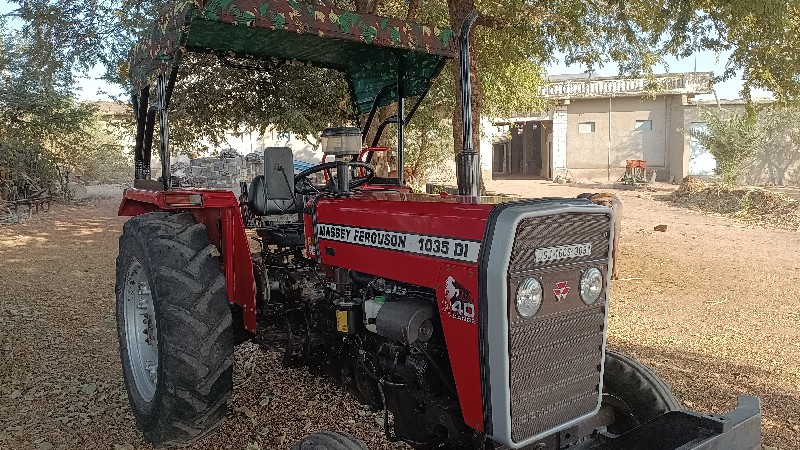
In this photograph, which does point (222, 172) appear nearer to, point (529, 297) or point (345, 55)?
point (345, 55)

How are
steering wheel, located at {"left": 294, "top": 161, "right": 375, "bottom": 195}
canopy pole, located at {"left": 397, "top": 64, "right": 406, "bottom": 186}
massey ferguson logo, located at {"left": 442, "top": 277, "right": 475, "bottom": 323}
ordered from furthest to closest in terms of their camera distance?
canopy pole, located at {"left": 397, "top": 64, "right": 406, "bottom": 186}
steering wheel, located at {"left": 294, "top": 161, "right": 375, "bottom": 195}
massey ferguson logo, located at {"left": 442, "top": 277, "right": 475, "bottom": 323}

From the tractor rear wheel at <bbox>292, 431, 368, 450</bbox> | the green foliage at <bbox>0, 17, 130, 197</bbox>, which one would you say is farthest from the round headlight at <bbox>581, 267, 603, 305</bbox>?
the green foliage at <bbox>0, 17, 130, 197</bbox>

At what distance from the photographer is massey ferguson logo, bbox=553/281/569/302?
221cm

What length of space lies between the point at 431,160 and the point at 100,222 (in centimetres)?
932

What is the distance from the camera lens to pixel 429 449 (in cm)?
250

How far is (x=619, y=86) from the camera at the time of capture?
2480 cm

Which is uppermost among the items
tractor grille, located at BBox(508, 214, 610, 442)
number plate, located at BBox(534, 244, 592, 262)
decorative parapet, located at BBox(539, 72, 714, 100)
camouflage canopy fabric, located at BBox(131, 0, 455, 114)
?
decorative parapet, located at BBox(539, 72, 714, 100)

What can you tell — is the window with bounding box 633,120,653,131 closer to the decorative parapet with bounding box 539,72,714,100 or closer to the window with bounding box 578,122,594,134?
the decorative parapet with bounding box 539,72,714,100

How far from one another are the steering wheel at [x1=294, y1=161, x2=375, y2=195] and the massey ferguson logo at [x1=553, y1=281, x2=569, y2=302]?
4.24ft

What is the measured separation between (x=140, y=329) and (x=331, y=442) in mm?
1977

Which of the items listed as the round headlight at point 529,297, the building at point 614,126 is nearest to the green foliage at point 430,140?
the building at point 614,126

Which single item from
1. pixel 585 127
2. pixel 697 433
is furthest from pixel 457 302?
pixel 585 127

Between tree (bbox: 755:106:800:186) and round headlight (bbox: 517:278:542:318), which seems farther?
tree (bbox: 755:106:800:186)

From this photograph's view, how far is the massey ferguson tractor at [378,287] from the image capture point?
2.13 meters
